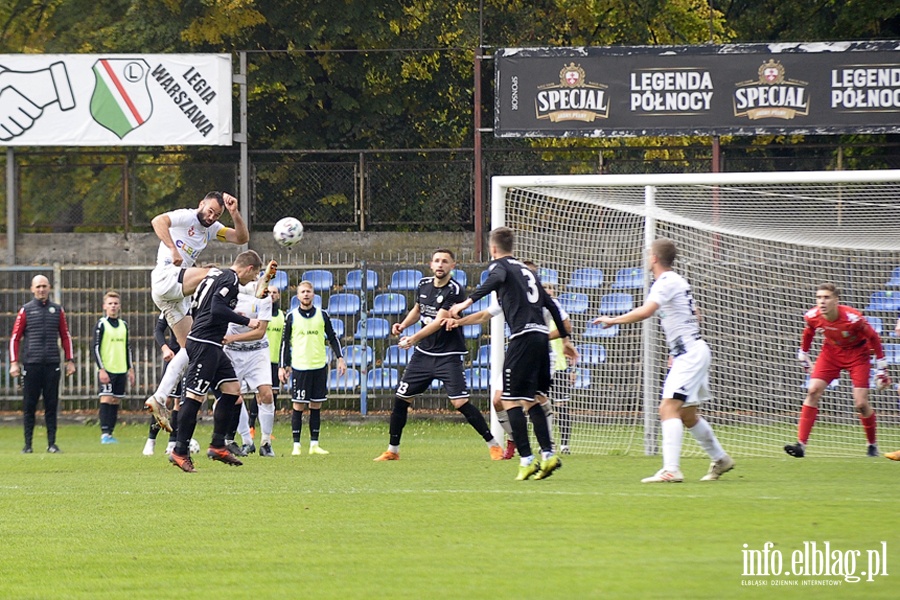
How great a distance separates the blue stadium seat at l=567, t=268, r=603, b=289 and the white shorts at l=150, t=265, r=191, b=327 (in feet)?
15.4

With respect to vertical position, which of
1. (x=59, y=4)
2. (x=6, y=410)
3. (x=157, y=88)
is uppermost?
(x=59, y=4)

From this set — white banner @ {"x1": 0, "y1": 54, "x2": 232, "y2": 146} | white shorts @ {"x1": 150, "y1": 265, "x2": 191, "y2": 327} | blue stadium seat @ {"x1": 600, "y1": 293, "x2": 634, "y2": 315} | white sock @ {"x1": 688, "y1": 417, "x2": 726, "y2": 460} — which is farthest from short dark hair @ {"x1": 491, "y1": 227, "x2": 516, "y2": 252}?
white banner @ {"x1": 0, "y1": 54, "x2": 232, "y2": 146}

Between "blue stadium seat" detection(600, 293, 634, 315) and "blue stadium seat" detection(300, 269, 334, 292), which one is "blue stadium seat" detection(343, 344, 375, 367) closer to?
"blue stadium seat" detection(300, 269, 334, 292)

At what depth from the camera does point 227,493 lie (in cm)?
1055

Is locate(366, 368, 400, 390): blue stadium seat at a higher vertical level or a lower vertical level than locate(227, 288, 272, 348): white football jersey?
lower

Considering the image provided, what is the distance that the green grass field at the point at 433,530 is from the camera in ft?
21.2

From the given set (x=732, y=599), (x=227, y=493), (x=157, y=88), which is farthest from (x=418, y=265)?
(x=732, y=599)

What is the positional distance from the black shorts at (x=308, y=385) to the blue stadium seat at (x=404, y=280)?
19.4 ft

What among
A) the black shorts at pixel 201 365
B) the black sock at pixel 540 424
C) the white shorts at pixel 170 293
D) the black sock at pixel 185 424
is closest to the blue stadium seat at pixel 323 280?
the white shorts at pixel 170 293

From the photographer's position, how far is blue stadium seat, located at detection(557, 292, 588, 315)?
16188 millimetres

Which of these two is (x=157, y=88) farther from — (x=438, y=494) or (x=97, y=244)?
(x=438, y=494)

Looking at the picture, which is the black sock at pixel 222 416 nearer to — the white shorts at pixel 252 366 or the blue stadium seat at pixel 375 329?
the white shorts at pixel 252 366

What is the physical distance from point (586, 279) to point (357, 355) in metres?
6.84

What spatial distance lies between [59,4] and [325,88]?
787 centimetres
